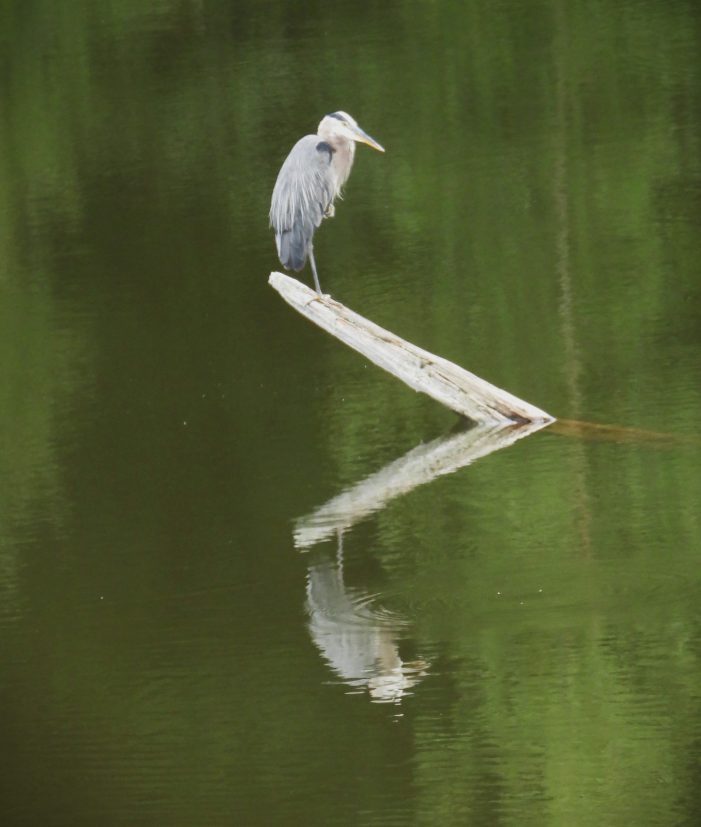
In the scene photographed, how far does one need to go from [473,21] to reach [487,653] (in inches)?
635

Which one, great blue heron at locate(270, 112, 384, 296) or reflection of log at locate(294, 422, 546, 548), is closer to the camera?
reflection of log at locate(294, 422, 546, 548)

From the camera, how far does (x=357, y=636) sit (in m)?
6.14

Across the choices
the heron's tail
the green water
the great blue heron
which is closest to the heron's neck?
the great blue heron

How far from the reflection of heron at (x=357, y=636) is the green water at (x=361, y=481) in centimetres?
2

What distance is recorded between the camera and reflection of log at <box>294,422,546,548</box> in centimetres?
736

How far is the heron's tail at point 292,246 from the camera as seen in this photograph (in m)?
8.57

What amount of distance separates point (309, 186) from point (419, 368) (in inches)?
55.1

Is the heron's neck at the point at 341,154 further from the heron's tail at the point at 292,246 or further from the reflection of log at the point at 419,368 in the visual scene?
the reflection of log at the point at 419,368

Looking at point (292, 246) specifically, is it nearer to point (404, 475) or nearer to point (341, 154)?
point (341, 154)

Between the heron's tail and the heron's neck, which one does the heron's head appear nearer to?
the heron's neck

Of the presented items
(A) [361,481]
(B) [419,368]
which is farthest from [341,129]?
(A) [361,481]

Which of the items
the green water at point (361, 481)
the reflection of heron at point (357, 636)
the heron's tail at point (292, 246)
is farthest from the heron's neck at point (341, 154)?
the reflection of heron at point (357, 636)

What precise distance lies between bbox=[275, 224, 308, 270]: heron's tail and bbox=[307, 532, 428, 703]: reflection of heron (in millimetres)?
2182

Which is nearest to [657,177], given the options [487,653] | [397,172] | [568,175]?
[568,175]
